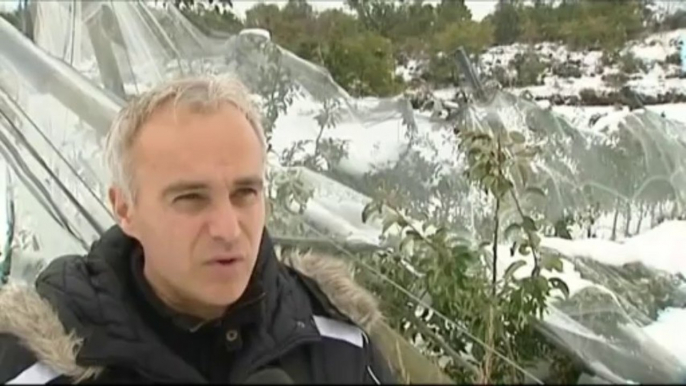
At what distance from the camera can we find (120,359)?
927mm

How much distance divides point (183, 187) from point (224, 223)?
5cm

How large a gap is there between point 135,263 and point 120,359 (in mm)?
150

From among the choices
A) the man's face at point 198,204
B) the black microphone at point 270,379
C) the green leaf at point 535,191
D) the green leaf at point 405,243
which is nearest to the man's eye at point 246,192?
the man's face at point 198,204

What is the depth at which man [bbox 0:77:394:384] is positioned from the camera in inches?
36.5

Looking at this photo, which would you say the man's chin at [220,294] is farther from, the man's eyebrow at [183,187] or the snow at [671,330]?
the snow at [671,330]

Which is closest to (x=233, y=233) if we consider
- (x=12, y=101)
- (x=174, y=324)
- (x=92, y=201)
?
(x=174, y=324)

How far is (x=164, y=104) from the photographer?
1003mm

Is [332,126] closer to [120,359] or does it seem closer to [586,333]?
[586,333]

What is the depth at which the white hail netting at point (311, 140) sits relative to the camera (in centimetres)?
162

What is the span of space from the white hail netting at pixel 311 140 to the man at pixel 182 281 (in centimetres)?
56

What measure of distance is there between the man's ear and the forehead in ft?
0.16

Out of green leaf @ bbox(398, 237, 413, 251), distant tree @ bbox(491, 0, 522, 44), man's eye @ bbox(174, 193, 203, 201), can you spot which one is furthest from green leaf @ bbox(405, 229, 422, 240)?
man's eye @ bbox(174, 193, 203, 201)

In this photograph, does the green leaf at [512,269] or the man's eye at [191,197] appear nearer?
the man's eye at [191,197]

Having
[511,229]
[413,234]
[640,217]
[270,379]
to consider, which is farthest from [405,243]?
[270,379]
